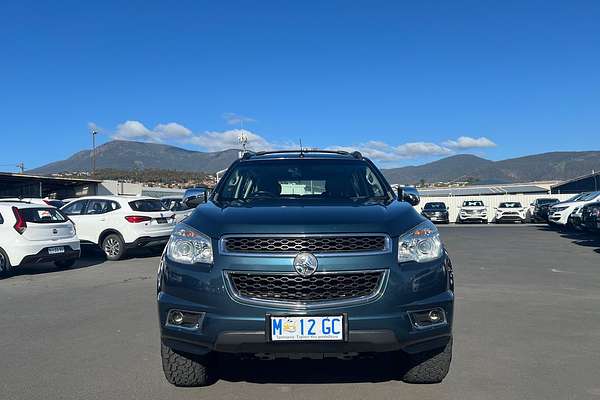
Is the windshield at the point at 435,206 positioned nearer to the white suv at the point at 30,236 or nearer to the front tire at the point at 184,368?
the white suv at the point at 30,236

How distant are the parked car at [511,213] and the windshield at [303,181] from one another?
28.1 metres

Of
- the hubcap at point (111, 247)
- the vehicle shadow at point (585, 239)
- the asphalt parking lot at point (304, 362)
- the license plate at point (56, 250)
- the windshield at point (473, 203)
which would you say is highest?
the windshield at point (473, 203)

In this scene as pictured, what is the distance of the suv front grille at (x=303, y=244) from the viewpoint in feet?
11.8

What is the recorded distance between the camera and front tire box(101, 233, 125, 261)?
13.4 meters

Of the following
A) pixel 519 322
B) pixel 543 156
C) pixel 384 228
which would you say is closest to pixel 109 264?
pixel 519 322

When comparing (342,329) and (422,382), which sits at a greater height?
(342,329)

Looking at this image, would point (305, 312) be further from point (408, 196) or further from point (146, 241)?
point (146, 241)

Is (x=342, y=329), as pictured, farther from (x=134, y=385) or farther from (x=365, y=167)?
(x=365, y=167)

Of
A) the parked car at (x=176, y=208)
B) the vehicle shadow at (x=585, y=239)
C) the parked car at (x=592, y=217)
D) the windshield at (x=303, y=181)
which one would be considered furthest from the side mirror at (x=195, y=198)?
A: the parked car at (x=592, y=217)

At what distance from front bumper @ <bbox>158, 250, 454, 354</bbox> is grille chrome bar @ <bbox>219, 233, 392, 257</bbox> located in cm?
6

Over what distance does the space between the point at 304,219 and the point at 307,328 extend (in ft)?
2.42

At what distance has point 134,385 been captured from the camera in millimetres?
4273

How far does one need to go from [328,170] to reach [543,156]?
157 meters

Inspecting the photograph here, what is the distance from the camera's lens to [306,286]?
353 centimetres
